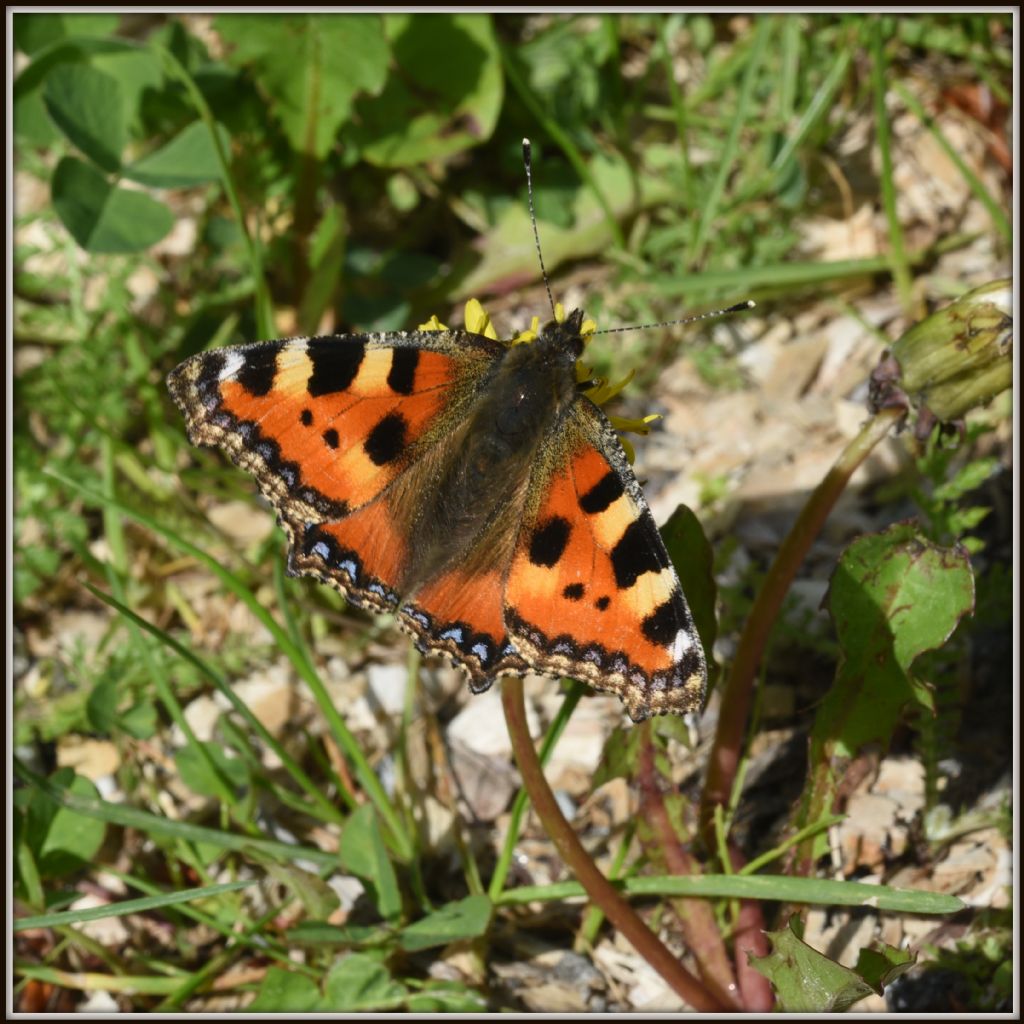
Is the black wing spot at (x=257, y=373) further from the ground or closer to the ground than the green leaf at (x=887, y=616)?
further from the ground

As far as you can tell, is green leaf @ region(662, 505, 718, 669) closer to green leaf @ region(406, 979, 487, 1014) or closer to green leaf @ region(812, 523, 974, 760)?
green leaf @ region(812, 523, 974, 760)

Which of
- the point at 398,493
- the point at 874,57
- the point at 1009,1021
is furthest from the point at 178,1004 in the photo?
the point at 874,57

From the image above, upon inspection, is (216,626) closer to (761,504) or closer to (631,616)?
(761,504)

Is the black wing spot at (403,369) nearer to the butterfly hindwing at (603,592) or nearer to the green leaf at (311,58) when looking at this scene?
the butterfly hindwing at (603,592)

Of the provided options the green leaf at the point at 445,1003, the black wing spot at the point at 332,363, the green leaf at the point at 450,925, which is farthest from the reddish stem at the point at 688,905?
the black wing spot at the point at 332,363

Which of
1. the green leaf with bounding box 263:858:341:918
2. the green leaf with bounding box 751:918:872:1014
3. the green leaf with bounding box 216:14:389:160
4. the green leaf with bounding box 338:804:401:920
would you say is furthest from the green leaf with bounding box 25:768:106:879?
the green leaf with bounding box 216:14:389:160

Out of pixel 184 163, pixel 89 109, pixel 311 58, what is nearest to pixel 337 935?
pixel 184 163
